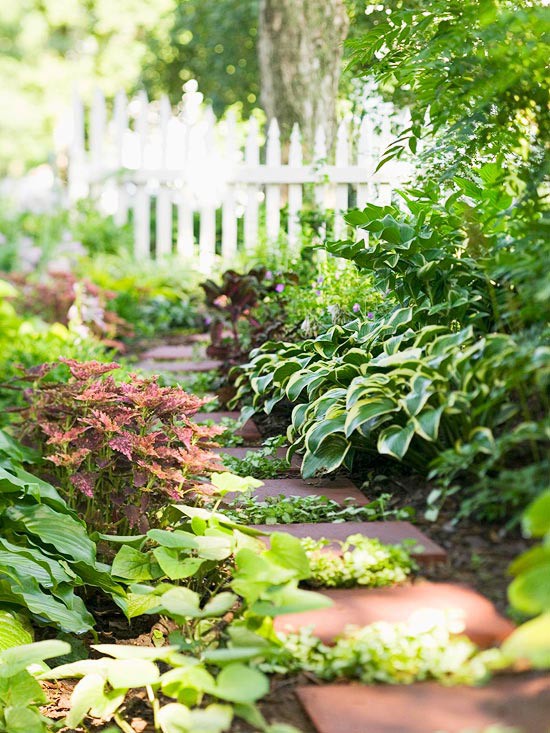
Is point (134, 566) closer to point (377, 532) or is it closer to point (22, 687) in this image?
point (22, 687)

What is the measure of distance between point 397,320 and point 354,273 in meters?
1.48

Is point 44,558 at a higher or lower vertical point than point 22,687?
higher

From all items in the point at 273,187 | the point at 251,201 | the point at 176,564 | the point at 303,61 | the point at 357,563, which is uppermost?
the point at 303,61

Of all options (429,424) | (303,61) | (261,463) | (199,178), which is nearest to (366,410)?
(429,424)

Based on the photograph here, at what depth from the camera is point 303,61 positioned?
7797mm

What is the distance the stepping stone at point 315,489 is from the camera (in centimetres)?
254

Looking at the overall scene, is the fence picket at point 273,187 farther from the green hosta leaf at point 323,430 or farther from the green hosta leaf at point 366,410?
the green hosta leaf at point 366,410

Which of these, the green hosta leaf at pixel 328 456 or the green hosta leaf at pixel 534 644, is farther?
the green hosta leaf at pixel 328 456

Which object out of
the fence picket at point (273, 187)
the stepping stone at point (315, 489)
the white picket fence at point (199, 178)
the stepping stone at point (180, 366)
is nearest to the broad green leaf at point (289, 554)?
the stepping stone at point (315, 489)

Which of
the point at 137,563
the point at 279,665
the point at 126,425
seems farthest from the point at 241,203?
the point at 279,665

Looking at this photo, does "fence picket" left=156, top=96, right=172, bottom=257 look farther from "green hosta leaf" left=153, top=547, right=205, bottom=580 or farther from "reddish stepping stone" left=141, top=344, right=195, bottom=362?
"green hosta leaf" left=153, top=547, right=205, bottom=580

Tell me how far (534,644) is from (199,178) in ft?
25.0

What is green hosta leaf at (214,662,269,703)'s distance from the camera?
157cm

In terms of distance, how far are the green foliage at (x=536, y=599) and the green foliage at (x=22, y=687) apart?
3.60 ft
